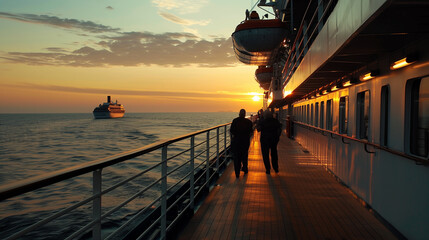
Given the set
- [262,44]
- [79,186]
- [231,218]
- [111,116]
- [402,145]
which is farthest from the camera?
[111,116]

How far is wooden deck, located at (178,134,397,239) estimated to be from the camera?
417 centimetres

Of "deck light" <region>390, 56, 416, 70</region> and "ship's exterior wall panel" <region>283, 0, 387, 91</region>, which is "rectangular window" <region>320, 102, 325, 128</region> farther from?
"deck light" <region>390, 56, 416, 70</region>

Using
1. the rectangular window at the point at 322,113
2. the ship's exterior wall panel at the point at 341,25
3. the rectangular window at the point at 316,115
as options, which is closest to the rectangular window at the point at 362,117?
the ship's exterior wall panel at the point at 341,25

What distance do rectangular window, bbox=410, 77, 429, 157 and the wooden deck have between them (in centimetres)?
115

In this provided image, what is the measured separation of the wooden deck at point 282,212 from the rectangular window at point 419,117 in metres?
1.15

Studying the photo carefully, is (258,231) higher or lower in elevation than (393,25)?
lower

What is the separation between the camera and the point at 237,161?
7.82 meters

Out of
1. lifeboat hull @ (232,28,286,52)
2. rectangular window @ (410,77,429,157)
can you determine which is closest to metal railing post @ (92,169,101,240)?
rectangular window @ (410,77,429,157)

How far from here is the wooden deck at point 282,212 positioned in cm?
417

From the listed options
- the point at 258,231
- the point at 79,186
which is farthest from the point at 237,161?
the point at 79,186

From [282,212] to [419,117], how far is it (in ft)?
A: 7.40

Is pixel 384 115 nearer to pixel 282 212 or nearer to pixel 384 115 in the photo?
pixel 384 115

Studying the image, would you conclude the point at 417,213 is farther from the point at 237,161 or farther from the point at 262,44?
the point at 262,44

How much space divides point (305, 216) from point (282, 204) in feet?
2.26
